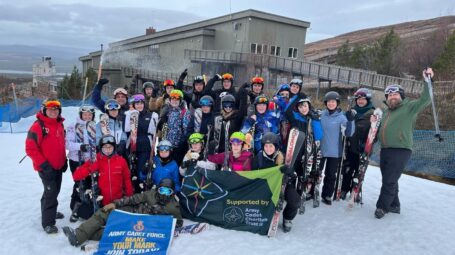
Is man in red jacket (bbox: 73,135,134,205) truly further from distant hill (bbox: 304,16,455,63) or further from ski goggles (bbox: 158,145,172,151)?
distant hill (bbox: 304,16,455,63)

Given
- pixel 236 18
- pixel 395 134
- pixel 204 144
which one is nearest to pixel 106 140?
pixel 204 144

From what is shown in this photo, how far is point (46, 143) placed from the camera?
539 centimetres

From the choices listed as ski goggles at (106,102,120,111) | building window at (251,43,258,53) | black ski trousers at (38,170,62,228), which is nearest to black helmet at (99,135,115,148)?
ski goggles at (106,102,120,111)

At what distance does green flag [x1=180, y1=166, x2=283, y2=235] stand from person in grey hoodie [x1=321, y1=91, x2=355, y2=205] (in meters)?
1.58

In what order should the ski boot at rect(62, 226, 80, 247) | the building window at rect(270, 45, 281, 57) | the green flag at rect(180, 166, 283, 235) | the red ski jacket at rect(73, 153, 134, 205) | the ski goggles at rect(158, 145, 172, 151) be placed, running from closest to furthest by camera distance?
1. the ski boot at rect(62, 226, 80, 247)
2. the green flag at rect(180, 166, 283, 235)
3. the red ski jacket at rect(73, 153, 134, 205)
4. the ski goggles at rect(158, 145, 172, 151)
5. the building window at rect(270, 45, 281, 57)

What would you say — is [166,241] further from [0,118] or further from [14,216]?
[0,118]

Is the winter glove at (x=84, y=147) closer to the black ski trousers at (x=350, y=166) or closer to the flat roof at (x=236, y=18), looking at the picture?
the black ski trousers at (x=350, y=166)

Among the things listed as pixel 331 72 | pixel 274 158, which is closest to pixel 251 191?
pixel 274 158

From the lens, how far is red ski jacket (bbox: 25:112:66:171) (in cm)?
522

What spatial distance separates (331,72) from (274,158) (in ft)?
65.5

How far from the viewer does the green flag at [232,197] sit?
569 cm

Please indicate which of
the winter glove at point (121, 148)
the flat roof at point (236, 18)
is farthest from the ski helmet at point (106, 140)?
the flat roof at point (236, 18)

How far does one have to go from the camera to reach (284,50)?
30484mm

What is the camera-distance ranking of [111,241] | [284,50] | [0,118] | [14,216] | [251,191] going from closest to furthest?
[111,241]
[251,191]
[14,216]
[0,118]
[284,50]
